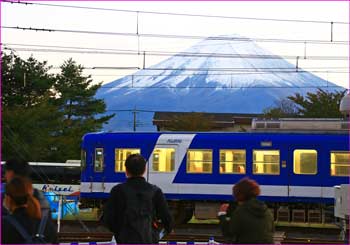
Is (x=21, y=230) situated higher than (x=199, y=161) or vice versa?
(x=199, y=161)

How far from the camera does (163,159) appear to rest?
17391mm

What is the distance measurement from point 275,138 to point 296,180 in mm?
1300

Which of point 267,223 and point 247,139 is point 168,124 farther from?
point 267,223

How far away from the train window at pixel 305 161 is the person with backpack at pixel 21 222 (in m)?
13.3

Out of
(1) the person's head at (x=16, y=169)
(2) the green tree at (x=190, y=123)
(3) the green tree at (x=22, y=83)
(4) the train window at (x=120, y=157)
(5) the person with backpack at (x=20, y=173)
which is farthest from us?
(2) the green tree at (x=190, y=123)

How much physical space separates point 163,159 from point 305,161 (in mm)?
4010

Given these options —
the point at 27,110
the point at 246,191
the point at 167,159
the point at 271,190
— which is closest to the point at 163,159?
the point at 167,159

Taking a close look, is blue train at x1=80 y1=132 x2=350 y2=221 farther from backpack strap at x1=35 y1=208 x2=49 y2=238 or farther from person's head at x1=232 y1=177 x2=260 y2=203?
backpack strap at x1=35 y1=208 x2=49 y2=238

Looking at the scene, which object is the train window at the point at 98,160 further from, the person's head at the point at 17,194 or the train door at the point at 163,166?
the person's head at the point at 17,194

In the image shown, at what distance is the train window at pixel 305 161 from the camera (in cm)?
1672

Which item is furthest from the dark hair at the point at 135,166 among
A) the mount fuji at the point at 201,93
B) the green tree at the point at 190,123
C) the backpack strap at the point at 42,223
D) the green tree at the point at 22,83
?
the mount fuji at the point at 201,93

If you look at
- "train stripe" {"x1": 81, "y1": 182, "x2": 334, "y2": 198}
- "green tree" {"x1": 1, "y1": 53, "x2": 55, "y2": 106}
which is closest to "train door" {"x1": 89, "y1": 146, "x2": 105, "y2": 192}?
"train stripe" {"x1": 81, "y1": 182, "x2": 334, "y2": 198}

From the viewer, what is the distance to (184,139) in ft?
56.5

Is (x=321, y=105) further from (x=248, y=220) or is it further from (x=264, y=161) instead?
(x=248, y=220)
